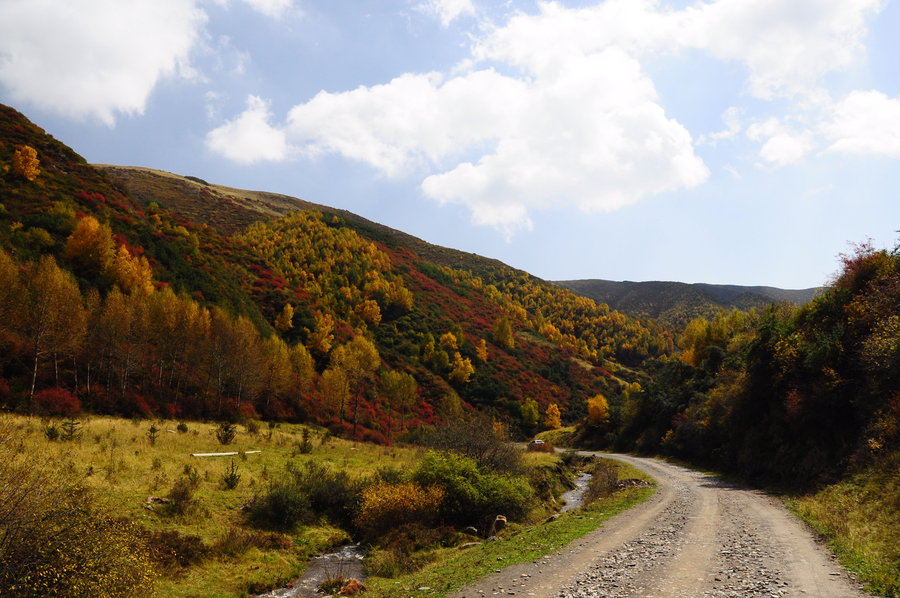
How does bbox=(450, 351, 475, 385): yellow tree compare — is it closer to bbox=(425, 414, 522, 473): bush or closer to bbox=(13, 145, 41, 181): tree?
bbox=(425, 414, 522, 473): bush

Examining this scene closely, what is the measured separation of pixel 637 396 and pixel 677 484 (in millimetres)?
38047

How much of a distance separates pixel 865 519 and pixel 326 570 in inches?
718

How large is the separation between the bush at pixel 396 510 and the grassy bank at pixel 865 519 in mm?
14248

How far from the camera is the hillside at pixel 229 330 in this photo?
42812mm

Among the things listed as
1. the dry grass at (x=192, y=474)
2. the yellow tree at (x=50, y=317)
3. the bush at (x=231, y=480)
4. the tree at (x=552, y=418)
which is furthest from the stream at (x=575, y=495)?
the tree at (x=552, y=418)

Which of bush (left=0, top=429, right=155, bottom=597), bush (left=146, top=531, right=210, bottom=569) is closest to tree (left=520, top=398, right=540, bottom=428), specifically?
bush (left=146, top=531, right=210, bottom=569)

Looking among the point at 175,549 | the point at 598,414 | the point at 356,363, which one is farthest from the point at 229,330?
the point at 598,414

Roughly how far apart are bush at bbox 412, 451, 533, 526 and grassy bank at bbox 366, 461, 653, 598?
1.91 m

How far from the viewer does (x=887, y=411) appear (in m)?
19.3

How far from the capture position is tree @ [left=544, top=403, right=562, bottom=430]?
312 feet

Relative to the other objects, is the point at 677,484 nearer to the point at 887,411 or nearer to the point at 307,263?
the point at 887,411

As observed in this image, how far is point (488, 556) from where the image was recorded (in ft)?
46.8

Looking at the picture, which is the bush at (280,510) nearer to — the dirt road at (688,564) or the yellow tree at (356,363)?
the dirt road at (688,564)

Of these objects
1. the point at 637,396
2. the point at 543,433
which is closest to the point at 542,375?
the point at 543,433
